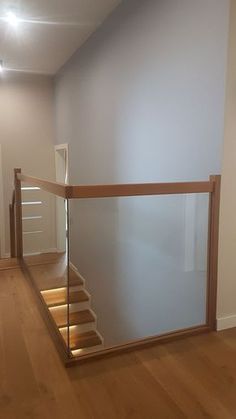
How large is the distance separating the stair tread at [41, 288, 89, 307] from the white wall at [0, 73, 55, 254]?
3.50 metres

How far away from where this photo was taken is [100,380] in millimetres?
1824

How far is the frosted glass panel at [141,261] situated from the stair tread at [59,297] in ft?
0.73

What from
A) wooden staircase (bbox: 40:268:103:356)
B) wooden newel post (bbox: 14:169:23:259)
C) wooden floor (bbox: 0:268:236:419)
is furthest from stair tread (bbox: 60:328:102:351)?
wooden newel post (bbox: 14:169:23:259)

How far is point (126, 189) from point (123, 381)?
42.0 inches

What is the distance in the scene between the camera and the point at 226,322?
7.91ft

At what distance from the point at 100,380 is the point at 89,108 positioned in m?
3.41

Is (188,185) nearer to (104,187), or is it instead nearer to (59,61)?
(104,187)

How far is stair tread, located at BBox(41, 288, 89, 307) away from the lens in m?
2.46

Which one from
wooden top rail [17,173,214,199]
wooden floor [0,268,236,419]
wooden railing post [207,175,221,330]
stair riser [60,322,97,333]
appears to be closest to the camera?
wooden floor [0,268,236,419]

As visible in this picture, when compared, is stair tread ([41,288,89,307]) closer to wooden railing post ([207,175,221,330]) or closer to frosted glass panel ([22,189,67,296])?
frosted glass panel ([22,189,67,296])

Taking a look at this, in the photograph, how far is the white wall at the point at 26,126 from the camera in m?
5.79

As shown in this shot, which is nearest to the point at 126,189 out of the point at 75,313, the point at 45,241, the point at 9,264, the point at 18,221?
the point at 75,313

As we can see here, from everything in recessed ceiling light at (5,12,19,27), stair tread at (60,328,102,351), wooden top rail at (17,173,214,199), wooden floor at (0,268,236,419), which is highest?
recessed ceiling light at (5,12,19,27)

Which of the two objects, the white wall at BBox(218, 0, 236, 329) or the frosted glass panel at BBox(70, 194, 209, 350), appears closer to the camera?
the white wall at BBox(218, 0, 236, 329)
